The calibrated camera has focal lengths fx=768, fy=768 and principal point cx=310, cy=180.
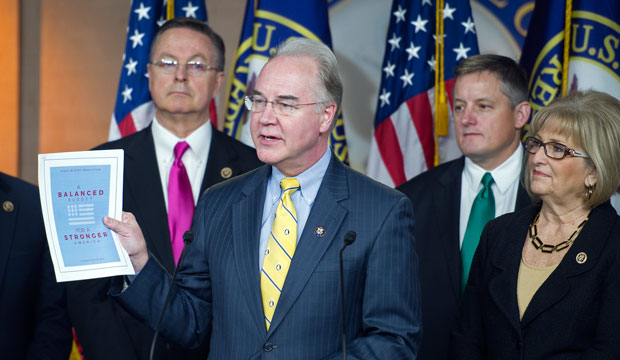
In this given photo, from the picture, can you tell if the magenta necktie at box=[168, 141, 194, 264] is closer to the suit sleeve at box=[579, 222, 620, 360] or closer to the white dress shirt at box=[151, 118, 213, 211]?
the white dress shirt at box=[151, 118, 213, 211]

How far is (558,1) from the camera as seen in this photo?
3727mm

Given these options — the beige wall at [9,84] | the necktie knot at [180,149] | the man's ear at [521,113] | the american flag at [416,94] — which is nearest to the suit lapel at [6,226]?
the necktie knot at [180,149]

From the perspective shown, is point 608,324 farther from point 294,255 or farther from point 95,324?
point 95,324

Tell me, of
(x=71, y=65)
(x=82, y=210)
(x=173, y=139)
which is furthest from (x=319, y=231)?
(x=71, y=65)

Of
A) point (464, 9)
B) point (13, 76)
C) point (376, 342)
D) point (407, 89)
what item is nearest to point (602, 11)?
point (464, 9)

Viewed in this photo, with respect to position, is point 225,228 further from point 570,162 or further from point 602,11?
point 602,11

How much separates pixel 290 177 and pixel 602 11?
7.34 feet

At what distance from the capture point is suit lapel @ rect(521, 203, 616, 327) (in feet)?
7.42

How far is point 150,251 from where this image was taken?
2.77 metres

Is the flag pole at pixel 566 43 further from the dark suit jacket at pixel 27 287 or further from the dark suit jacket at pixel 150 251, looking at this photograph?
the dark suit jacket at pixel 27 287

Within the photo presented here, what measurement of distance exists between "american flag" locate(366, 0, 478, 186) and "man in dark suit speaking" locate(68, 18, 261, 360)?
1.05 m

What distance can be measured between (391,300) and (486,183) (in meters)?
1.42

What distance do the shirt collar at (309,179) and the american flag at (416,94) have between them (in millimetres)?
1850

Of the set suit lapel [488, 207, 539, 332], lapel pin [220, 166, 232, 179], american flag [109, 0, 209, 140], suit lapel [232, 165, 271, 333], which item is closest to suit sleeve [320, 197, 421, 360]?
suit lapel [232, 165, 271, 333]
